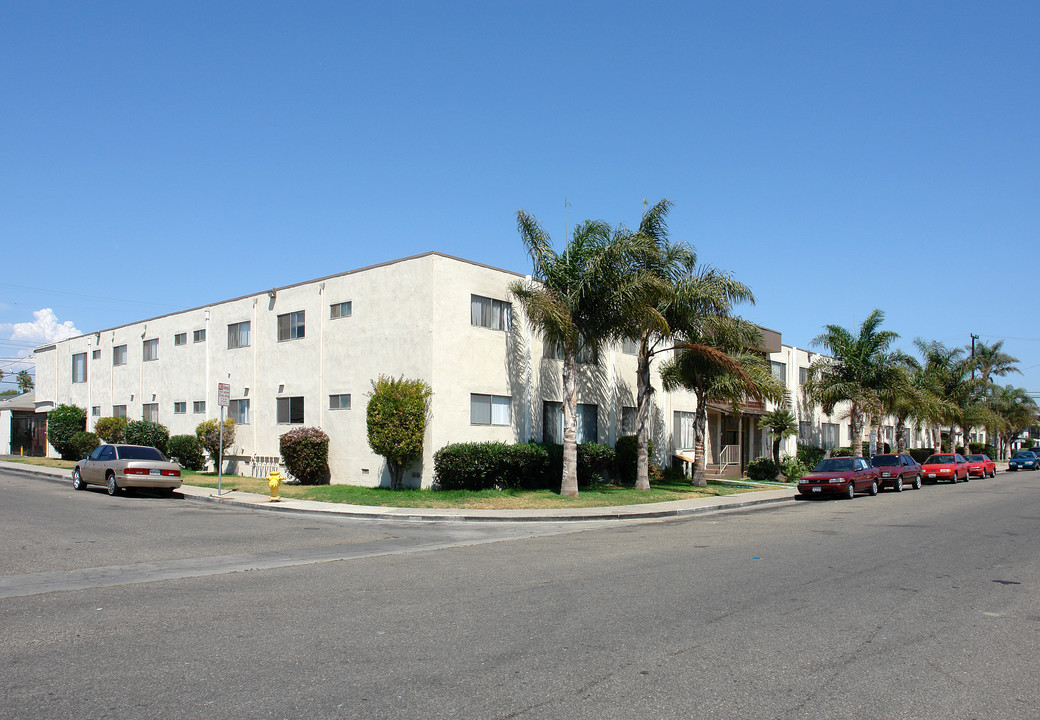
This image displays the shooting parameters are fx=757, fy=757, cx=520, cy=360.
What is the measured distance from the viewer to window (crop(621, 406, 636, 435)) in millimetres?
30266

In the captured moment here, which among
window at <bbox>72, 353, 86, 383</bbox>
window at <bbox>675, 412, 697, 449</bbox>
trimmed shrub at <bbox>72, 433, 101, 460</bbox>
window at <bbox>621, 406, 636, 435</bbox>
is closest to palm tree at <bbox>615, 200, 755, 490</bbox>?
window at <bbox>621, 406, 636, 435</bbox>

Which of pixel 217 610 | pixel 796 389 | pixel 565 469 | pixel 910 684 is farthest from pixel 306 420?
pixel 796 389

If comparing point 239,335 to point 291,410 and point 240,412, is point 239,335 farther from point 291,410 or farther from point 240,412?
point 291,410

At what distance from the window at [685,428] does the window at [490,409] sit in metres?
11.7

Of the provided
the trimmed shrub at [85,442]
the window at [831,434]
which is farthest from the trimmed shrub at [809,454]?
the trimmed shrub at [85,442]

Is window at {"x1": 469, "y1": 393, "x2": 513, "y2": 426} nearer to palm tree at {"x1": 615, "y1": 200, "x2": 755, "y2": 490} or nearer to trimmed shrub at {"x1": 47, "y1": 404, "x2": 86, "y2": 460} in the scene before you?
palm tree at {"x1": 615, "y1": 200, "x2": 755, "y2": 490}

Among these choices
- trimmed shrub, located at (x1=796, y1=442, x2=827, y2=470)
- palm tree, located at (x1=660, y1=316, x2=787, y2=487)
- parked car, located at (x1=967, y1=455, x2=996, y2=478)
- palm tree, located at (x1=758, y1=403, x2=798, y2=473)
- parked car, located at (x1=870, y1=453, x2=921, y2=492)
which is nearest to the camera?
palm tree, located at (x1=660, y1=316, x2=787, y2=487)

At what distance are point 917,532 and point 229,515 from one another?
15445 millimetres

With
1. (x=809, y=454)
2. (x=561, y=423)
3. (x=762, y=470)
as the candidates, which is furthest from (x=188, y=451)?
(x=809, y=454)

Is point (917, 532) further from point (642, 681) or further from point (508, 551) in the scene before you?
point (642, 681)

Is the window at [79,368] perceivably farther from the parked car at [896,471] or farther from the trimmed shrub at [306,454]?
the parked car at [896,471]

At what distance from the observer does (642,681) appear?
572 centimetres

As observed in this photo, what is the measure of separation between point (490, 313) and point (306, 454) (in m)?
7.67

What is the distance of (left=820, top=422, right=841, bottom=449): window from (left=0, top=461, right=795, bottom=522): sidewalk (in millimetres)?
24531
